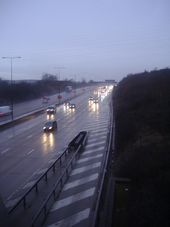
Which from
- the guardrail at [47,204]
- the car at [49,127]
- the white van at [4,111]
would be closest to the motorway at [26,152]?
the car at [49,127]

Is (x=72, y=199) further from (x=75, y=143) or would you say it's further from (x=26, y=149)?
(x=26, y=149)

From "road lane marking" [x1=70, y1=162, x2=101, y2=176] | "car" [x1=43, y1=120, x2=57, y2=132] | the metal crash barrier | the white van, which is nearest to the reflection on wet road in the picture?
"car" [x1=43, y1=120, x2=57, y2=132]

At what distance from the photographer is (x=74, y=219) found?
13602mm

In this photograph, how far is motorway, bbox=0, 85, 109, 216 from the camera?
18.3m

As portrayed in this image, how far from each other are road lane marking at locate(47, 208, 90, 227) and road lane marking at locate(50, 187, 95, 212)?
103cm

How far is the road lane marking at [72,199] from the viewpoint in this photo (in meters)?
15.0

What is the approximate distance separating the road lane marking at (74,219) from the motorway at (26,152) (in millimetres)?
2694

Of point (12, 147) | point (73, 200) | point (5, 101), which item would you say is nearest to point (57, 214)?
point (73, 200)

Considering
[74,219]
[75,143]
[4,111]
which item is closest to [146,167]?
[74,219]

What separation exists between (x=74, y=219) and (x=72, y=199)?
2241 mm

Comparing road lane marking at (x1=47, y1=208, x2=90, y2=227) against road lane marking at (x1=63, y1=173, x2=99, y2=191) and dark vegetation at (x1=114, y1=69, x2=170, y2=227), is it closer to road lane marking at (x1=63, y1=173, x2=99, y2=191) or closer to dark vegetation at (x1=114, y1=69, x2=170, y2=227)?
dark vegetation at (x1=114, y1=69, x2=170, y2=227)

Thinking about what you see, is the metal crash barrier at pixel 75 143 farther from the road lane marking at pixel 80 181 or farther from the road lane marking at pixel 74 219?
the road lane marking at pixel 74 219

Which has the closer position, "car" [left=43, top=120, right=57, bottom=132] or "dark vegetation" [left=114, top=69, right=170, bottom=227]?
"dark vegetation" [left=114, top=69, right=170, bottom=227]

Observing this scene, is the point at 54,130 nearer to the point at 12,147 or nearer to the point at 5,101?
the point at 12,147
